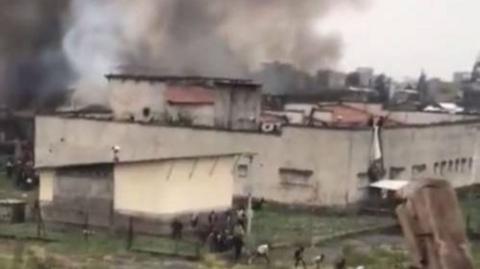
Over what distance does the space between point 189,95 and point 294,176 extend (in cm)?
444

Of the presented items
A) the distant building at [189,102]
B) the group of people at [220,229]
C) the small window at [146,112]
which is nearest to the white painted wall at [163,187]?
the group of people at [220,229]

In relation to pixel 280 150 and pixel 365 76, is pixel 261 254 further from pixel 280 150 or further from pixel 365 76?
pixel 365 76

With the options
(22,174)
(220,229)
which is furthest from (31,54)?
(220,229)

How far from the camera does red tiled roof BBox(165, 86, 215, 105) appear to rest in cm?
2443

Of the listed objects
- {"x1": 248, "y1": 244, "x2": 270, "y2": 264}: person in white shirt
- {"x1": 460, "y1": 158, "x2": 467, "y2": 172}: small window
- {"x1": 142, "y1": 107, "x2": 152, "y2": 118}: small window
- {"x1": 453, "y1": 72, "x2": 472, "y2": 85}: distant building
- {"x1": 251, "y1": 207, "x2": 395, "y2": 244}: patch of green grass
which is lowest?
{"x1": 251, "y1": 207, "x2": 395, "y2": 244}: patch of green grass

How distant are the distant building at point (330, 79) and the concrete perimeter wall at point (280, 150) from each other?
28.6 meters

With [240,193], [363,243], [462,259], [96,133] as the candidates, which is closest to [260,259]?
[363,243]

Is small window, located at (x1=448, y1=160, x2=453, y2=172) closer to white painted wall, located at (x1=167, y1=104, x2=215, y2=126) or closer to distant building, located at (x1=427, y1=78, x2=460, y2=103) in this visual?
white painted wall, located at (x1=167, y1=104, x2=215, y2=126)

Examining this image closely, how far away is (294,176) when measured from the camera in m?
21.2

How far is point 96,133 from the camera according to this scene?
2286 cm

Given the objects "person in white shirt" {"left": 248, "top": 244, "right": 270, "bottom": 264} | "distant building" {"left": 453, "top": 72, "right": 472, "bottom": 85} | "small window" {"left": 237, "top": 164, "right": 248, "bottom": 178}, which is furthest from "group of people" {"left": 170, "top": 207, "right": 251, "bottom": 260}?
"distant building" {"left": 453, "top": 72, "right": 472, "bottom": 85}

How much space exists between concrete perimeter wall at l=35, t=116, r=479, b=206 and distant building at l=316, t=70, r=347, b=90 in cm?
2856

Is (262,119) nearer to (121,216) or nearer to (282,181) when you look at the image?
(282,181)

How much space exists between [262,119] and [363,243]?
9.61 meters
